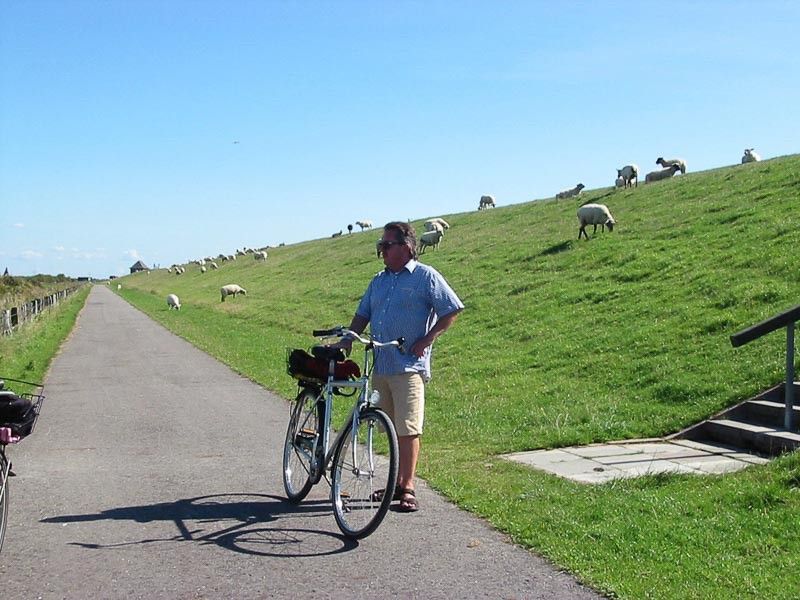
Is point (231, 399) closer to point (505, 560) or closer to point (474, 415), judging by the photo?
point (474, 415)

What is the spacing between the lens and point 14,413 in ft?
19.3

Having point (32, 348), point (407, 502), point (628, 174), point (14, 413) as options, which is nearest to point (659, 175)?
point (628, 174)

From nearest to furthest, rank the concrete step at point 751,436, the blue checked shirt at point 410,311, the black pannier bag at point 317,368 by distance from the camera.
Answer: the blue checked shirt at point 410,311
the black pannier bag at point 317,368
the concrete step at point 751,436

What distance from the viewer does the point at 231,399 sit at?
14219 millimetres

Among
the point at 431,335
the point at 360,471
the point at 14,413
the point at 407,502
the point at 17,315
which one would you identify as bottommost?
the point at 407,502

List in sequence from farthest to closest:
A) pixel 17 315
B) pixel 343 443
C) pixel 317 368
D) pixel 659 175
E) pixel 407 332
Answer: pixel 659 175
pixel 17 315
pixel 317 368
pixel 407 332
pixel 343 443

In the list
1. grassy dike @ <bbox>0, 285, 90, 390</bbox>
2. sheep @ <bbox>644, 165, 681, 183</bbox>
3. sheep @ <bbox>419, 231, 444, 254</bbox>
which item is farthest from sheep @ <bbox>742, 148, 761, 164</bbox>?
grassy dike @ <bbox>0, 285, 90, 390</bbox>

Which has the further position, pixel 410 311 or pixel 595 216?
pixel 595 216

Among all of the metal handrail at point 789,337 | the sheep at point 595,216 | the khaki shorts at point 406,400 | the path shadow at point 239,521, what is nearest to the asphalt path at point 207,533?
the path shadow at point 239,521

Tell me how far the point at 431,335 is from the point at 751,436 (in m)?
4.08

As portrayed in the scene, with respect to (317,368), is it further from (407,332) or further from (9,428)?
(9,428)

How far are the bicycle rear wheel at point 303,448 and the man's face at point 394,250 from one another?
131 cm

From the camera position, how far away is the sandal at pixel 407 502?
7.07 metres

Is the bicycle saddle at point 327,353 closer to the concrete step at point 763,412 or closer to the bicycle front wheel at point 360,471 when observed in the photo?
the bicycle front wheel at point 360,471
